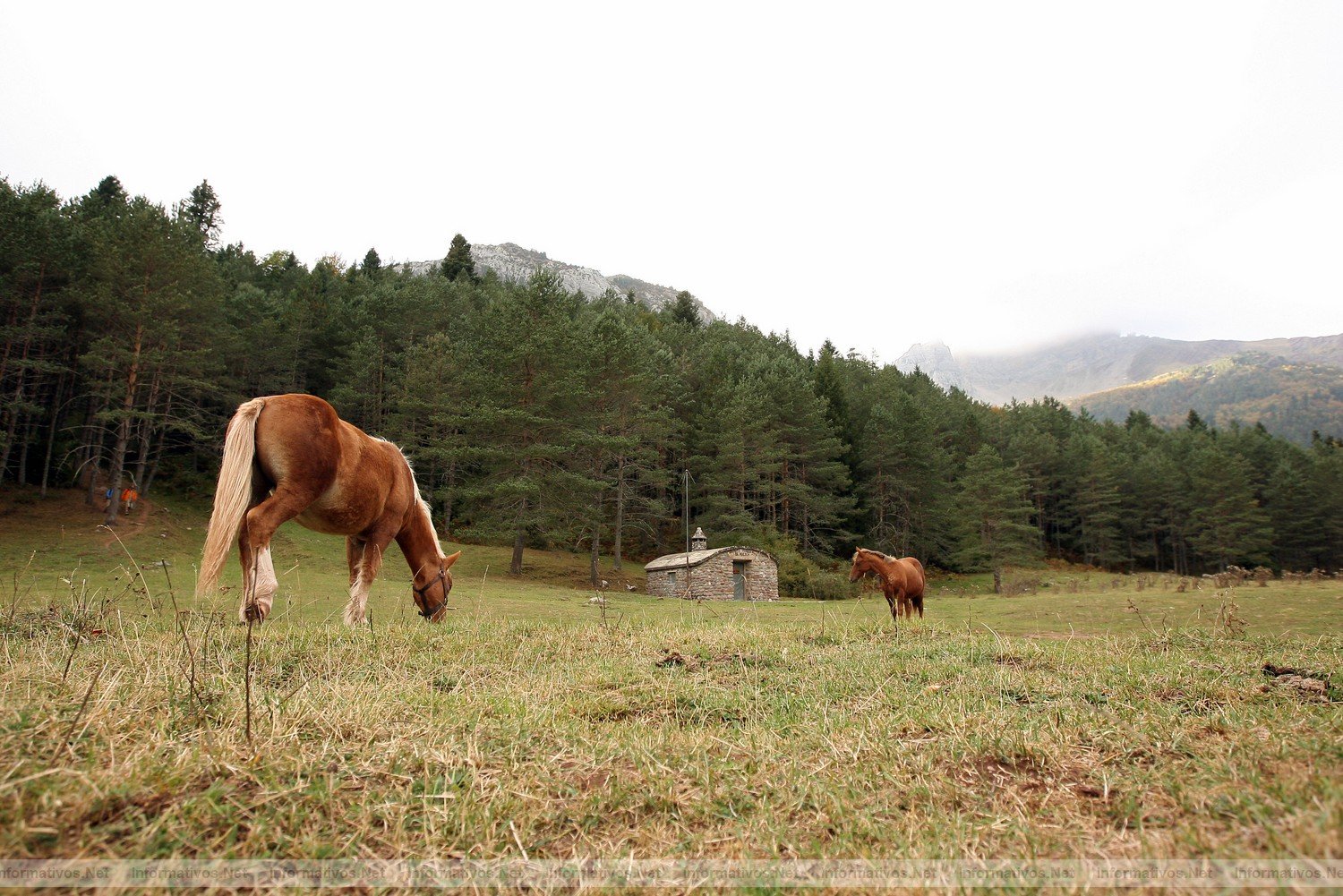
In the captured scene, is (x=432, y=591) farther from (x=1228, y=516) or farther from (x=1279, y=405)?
(x=1279, y=405)

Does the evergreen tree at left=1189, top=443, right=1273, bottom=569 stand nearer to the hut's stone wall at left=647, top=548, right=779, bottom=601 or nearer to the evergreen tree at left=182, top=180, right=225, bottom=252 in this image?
the hut's stone wall at left=647, top=548, right=779, bottom=601

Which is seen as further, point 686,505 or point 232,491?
point 686,505

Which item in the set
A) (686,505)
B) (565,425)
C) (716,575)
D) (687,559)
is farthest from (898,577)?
(686,505)

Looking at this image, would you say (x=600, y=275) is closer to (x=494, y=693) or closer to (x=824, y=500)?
(x=824, y=500)

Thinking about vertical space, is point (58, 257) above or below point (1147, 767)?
above

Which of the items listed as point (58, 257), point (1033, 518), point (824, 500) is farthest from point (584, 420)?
point (1033, 518)

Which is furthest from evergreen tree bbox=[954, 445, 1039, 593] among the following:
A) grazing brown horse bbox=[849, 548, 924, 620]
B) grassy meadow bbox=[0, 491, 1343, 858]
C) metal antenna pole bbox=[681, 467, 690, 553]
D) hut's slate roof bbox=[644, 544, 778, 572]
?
grassy meadow bbox=[0, 491, 1343, 858]

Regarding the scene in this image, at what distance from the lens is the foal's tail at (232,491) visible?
5242 mm

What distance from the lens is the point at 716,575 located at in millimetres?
28938

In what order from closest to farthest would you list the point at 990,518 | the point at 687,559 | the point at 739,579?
the point at 687,559 → the point at 739,579 → the point at 990,518

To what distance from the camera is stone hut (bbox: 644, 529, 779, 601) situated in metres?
28.4

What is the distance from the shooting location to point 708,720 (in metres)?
3.24

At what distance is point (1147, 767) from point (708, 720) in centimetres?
183

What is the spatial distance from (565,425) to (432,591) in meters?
24.2
